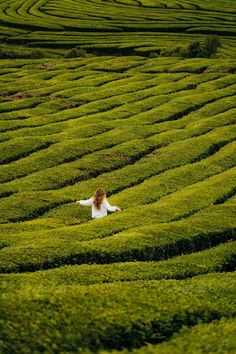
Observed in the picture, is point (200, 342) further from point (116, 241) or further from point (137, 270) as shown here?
point (116, 241)

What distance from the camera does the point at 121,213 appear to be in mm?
29016

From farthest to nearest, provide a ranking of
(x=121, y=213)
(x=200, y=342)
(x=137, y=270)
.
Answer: (x=121, y=213) < (x=137, y=270) < (x=200, y=342)

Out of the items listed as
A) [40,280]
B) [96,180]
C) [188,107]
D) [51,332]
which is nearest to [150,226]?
[40,280]

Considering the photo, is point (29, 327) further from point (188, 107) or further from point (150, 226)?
point (188, 107)

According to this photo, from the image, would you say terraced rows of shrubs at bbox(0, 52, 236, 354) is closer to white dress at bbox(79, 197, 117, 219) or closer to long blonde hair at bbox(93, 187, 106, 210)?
white dress at bbox(79, 197, 117, 219)

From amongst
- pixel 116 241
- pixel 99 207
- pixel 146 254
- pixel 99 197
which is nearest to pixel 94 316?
pixel 116 241

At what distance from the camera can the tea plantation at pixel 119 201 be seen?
12.9 m

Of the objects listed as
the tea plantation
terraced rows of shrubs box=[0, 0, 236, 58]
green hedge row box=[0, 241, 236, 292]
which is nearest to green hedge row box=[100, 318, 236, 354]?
the tea plantation

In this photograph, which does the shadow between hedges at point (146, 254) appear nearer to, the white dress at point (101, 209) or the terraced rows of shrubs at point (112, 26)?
the white dress at point (101, 209)

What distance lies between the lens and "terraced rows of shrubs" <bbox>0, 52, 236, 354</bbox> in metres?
12.9

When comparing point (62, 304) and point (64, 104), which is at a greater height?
point (62, 304)

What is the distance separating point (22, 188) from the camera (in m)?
35.0

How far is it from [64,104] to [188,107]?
40.0 ft

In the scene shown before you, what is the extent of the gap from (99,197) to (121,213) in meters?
1.88
